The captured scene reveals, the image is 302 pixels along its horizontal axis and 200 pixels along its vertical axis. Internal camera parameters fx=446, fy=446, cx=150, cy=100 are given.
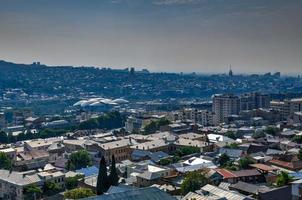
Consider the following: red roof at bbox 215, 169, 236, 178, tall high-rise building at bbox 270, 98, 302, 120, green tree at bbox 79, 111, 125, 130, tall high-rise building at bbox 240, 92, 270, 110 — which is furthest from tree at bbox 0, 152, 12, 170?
tall high-rise building at bbox 240, 92, 270, 110

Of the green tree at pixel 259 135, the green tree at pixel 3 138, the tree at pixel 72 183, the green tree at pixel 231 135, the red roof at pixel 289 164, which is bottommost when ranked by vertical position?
the green tree at pixel 3 138

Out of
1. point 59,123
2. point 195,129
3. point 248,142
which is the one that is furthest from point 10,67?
point 248,142

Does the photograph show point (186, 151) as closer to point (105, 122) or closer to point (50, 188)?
point (50, 188)

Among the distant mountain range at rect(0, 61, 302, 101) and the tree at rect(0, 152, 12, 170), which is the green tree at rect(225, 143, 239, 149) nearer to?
the tree at rect(0, 152, 12, 170)

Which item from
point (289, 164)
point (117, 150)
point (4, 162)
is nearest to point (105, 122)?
point (117, 150)

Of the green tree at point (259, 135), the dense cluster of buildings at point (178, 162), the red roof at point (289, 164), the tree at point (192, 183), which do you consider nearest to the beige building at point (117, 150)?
the dense cluster of buildings at point (178, 162)

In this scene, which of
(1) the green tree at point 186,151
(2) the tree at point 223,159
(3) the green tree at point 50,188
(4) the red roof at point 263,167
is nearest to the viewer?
(3) the green tree at point 50,188

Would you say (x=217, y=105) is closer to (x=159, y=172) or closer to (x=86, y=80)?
(x=159, y=172)

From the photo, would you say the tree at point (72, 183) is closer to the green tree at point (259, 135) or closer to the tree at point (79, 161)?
the tree at point (79, 161)
